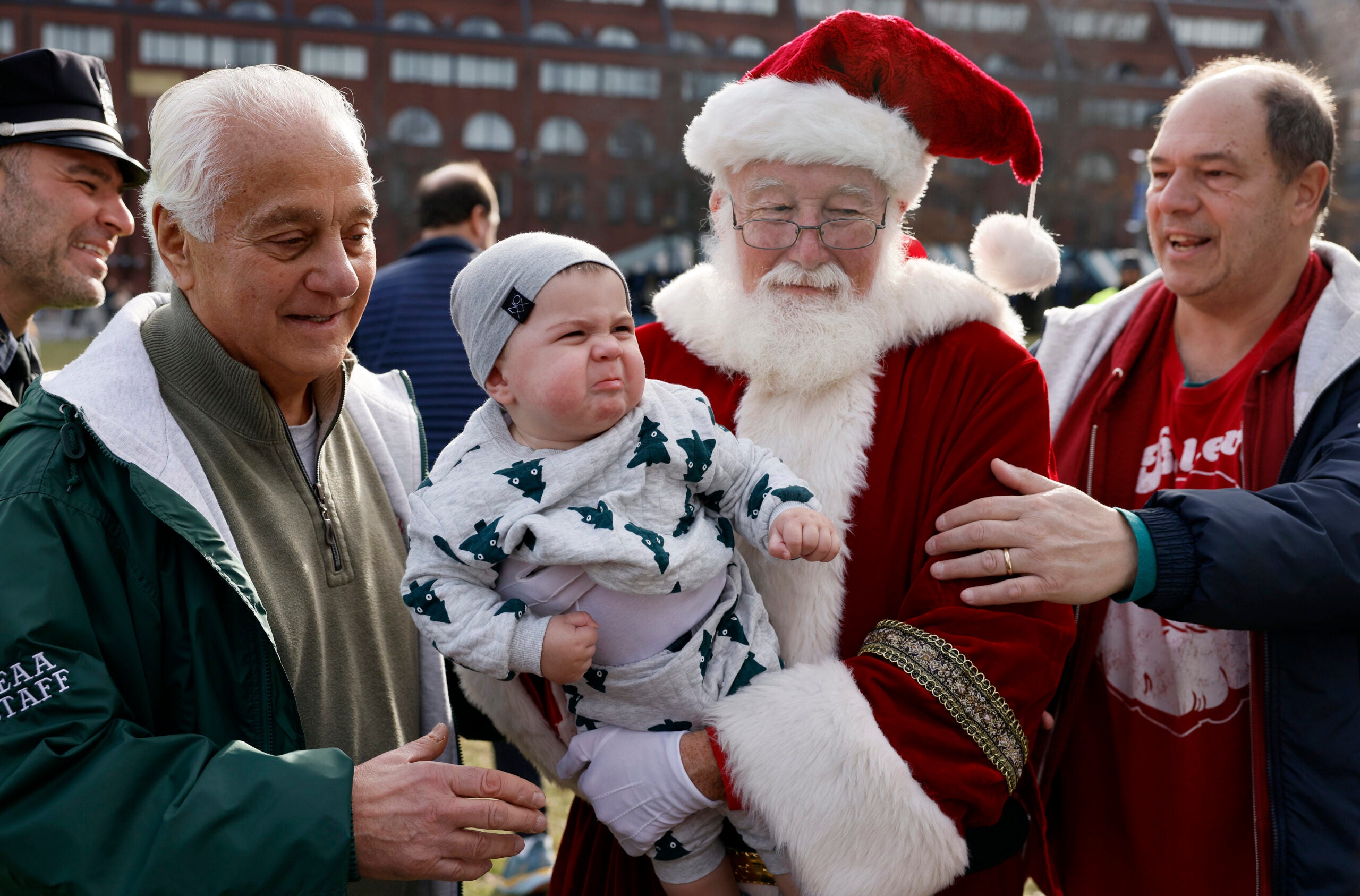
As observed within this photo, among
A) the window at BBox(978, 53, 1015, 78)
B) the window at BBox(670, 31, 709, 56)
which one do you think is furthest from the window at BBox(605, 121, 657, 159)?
the window at BBox(978, 53, 1015, 78)

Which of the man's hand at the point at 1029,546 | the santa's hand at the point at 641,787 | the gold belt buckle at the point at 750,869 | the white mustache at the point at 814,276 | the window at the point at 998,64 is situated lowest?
the gold belt buckle at the point at 750,869

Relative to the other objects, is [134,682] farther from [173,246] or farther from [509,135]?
[509,135]

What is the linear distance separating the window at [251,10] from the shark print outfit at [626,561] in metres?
46.2

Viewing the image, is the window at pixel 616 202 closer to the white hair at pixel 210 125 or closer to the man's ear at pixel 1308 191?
the man's ear at pixel 1308 191

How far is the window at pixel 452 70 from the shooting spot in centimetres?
4250

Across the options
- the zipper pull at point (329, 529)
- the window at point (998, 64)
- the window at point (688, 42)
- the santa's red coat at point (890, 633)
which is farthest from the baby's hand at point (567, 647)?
the window at point (688, 42)

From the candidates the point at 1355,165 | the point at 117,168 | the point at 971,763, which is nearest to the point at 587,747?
the point at 971,763

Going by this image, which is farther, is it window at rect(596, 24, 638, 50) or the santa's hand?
window at rect(596, 24, 638, 50)

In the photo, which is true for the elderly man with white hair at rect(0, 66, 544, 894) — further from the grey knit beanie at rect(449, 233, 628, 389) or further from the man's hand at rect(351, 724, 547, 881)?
the grey knit beanie at rect(449, 233, 628, 389)

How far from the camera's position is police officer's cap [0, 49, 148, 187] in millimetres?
2967

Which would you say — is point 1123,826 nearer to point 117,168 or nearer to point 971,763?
point 971,763

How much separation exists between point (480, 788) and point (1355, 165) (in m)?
35.8

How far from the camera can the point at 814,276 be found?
7.38 feet

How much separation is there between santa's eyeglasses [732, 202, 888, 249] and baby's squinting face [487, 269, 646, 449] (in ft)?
1.53
